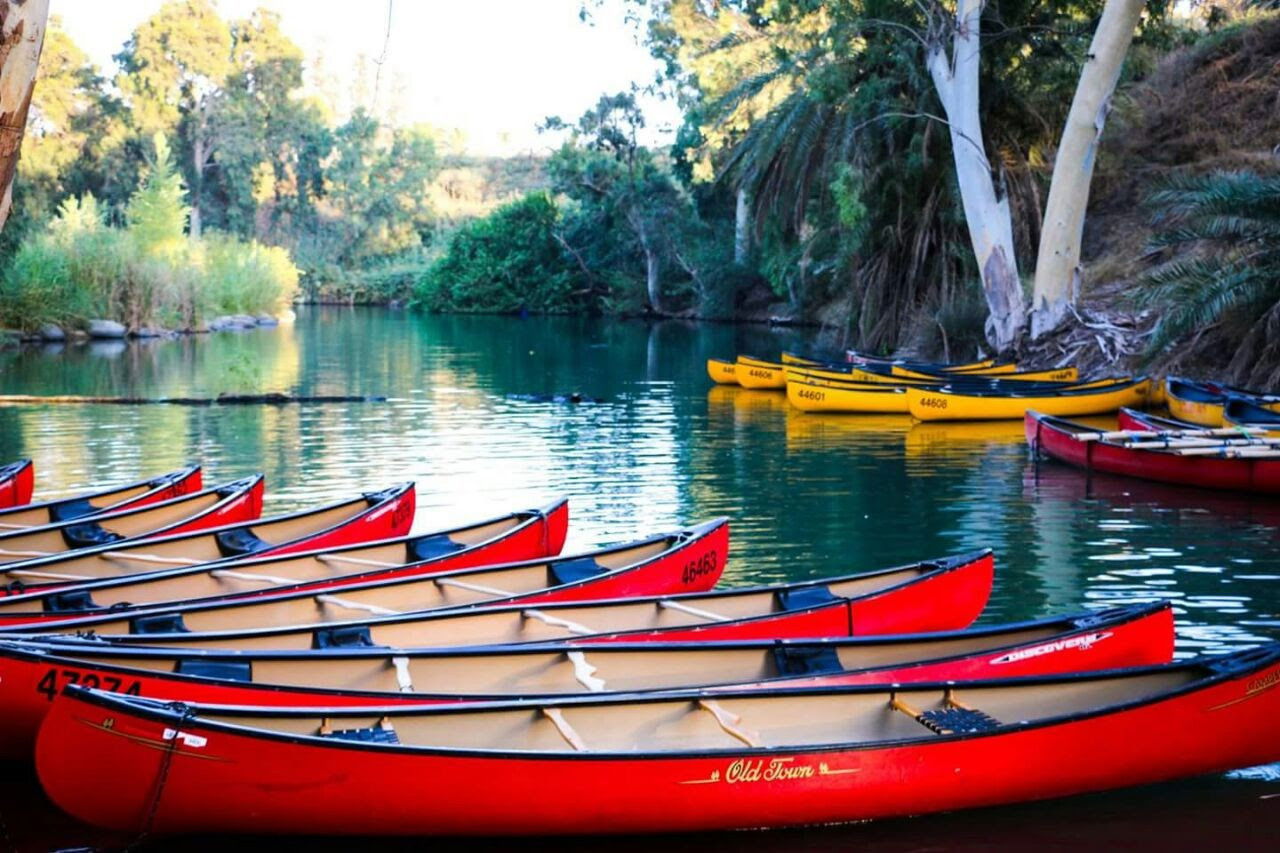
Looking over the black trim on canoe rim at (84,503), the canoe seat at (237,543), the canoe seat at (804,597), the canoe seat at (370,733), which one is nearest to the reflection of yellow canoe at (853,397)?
the black trim on canoe rim at (84,503)

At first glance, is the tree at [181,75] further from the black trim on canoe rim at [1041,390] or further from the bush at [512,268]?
the black trim on canoe rim at [1041,390]

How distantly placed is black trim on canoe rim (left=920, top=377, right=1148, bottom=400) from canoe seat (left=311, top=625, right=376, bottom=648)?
54.8 ft

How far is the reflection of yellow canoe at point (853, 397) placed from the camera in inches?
1026

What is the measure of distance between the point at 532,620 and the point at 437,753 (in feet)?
8.59

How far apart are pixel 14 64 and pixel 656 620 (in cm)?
494

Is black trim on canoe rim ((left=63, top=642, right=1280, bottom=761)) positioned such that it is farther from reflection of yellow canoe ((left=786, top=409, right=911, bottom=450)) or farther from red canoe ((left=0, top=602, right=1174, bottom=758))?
reflection of yellow canoe ((left=786, top=409, right=911, bottom=450))

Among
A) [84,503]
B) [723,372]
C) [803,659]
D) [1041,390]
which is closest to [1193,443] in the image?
[1041,390]

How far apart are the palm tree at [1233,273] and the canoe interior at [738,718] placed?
14732 millimetres

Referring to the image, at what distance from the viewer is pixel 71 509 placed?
540 inches

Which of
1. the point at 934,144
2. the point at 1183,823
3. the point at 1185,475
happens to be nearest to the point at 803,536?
the point at 1185,475


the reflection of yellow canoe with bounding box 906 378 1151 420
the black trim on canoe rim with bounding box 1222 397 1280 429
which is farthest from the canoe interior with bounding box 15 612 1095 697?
the reflection of yellow canoe with bounding box 906 378 1151 420

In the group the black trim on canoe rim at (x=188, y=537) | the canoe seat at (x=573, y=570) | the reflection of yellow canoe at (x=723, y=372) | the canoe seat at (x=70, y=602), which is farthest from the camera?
the reflection of yellow canoe at (x=723, y=372)

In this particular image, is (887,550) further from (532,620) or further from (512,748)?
(512,748)

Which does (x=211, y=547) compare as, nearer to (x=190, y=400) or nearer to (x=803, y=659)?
(x=803, y=659)
